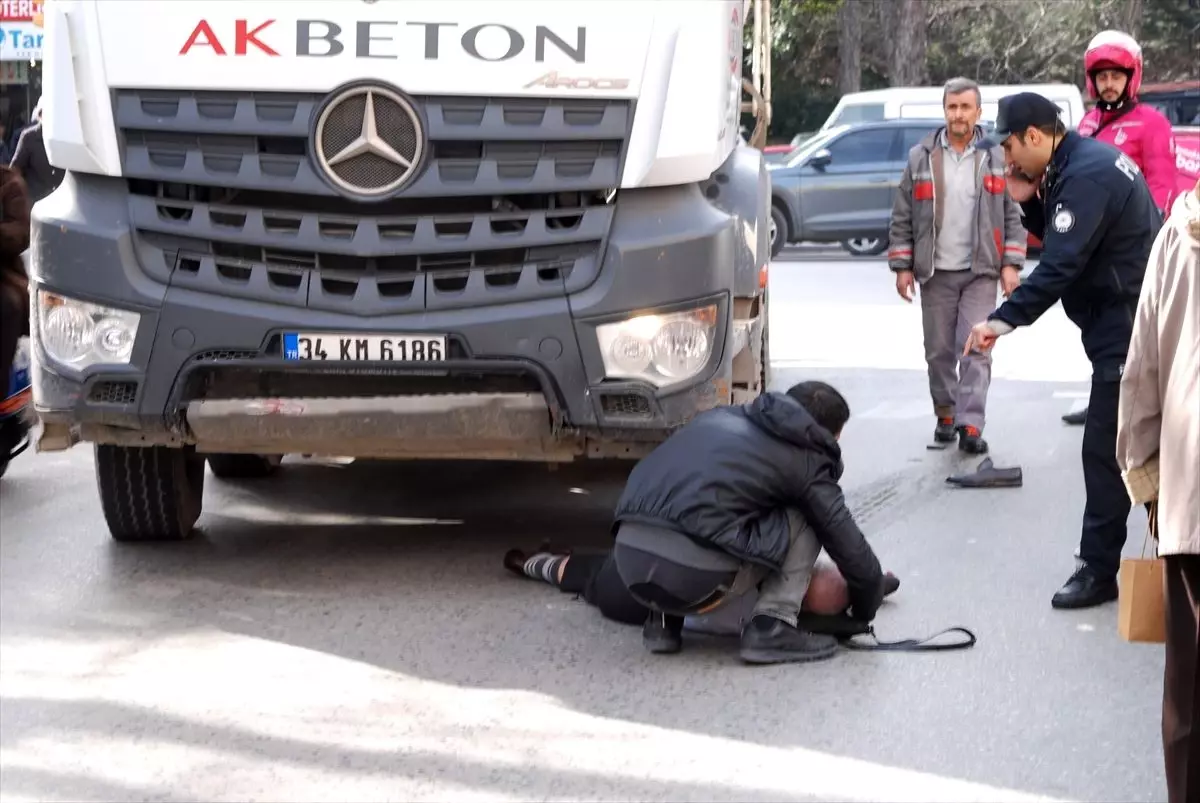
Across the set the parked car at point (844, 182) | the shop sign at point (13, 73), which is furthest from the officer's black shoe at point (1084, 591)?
the shop sign at point (13, 73)

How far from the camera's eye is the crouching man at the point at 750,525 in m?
5.80

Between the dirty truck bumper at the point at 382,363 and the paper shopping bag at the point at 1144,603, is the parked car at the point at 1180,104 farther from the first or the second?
the paper shopping bag at the point at 1144,603

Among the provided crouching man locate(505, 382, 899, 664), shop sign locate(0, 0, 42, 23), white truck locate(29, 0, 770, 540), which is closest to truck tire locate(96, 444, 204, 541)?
white truck locate(29, 0, 770, 540)

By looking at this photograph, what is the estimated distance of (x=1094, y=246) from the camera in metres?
6.33

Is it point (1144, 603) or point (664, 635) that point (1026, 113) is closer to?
point (664, 635)

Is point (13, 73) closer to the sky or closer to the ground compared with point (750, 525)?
closer to the ground

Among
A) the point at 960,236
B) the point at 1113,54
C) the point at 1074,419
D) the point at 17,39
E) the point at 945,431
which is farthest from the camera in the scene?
the point at 17,39

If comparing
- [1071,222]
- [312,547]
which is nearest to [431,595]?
[312,547]

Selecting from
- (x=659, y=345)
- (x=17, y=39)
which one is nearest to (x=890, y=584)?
(x=659, y=345)

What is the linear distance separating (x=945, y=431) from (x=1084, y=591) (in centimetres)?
348

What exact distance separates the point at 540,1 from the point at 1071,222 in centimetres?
194

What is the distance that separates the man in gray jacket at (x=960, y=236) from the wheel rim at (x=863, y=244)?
1583 centimetres

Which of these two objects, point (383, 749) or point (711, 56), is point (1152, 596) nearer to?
point (383, 749)

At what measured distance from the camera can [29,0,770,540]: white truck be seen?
6.39 metres
